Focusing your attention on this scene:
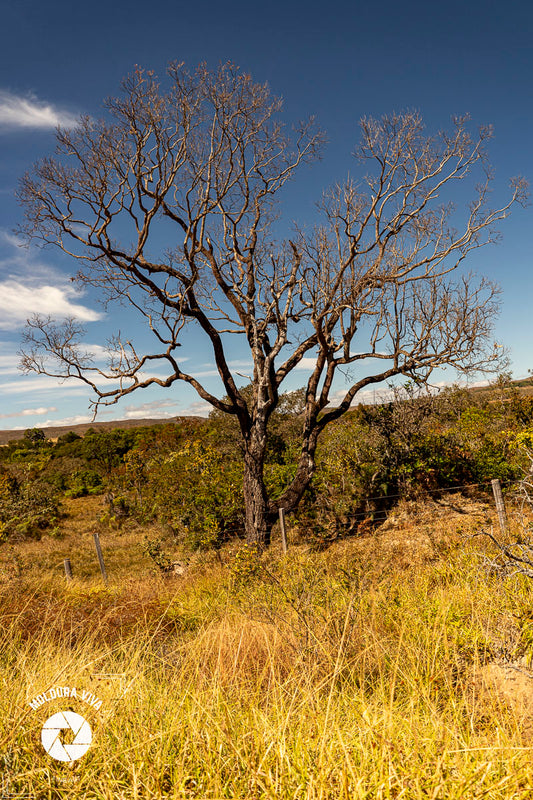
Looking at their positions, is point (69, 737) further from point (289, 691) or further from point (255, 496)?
point (255, 496)

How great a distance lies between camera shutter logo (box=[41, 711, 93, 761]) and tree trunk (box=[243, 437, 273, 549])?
7818 mm

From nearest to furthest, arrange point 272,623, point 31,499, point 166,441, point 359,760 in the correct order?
1. point 359,760
2. point 272,623
3. point 31,499
4. point 166,441

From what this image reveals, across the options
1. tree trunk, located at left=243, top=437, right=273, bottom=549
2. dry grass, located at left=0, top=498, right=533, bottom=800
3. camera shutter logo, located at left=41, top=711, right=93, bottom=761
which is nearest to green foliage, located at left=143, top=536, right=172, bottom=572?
tree trunk, located at left=243, top=437, right=273, bottom=549

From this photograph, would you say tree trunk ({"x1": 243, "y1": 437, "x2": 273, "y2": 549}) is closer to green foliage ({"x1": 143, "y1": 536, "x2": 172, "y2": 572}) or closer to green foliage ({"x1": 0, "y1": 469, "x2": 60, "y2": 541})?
green foliage ({"x1": 143, "y1": 536, "x2": 172, "y2": 572})

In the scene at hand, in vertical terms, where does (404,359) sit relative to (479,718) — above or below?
above

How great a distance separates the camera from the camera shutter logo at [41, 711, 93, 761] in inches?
84.4

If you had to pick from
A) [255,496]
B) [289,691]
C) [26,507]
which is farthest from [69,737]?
[26,507]

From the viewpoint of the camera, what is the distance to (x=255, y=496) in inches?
401

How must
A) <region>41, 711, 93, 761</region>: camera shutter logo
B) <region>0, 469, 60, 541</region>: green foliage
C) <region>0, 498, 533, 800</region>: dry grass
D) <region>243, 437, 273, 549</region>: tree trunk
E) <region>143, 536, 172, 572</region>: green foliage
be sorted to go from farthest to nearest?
<region>0, 469, 60, 541</region>: green foliage, <region>243, 437, 273, 549</region>: tree trunk, <region>143, 536, 172, 572</region>: green foliage, <region>41, 711, 93, 761</region>: camera shutter logo, <region>0, 498, 533, 800</region>: dry grass

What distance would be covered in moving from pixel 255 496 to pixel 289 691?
7.35 metres

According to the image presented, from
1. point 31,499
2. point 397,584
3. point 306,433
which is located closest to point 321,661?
point 397,584

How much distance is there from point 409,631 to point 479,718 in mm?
1109

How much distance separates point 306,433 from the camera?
11.0 meters

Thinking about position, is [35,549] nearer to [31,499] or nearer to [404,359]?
[31,499]
